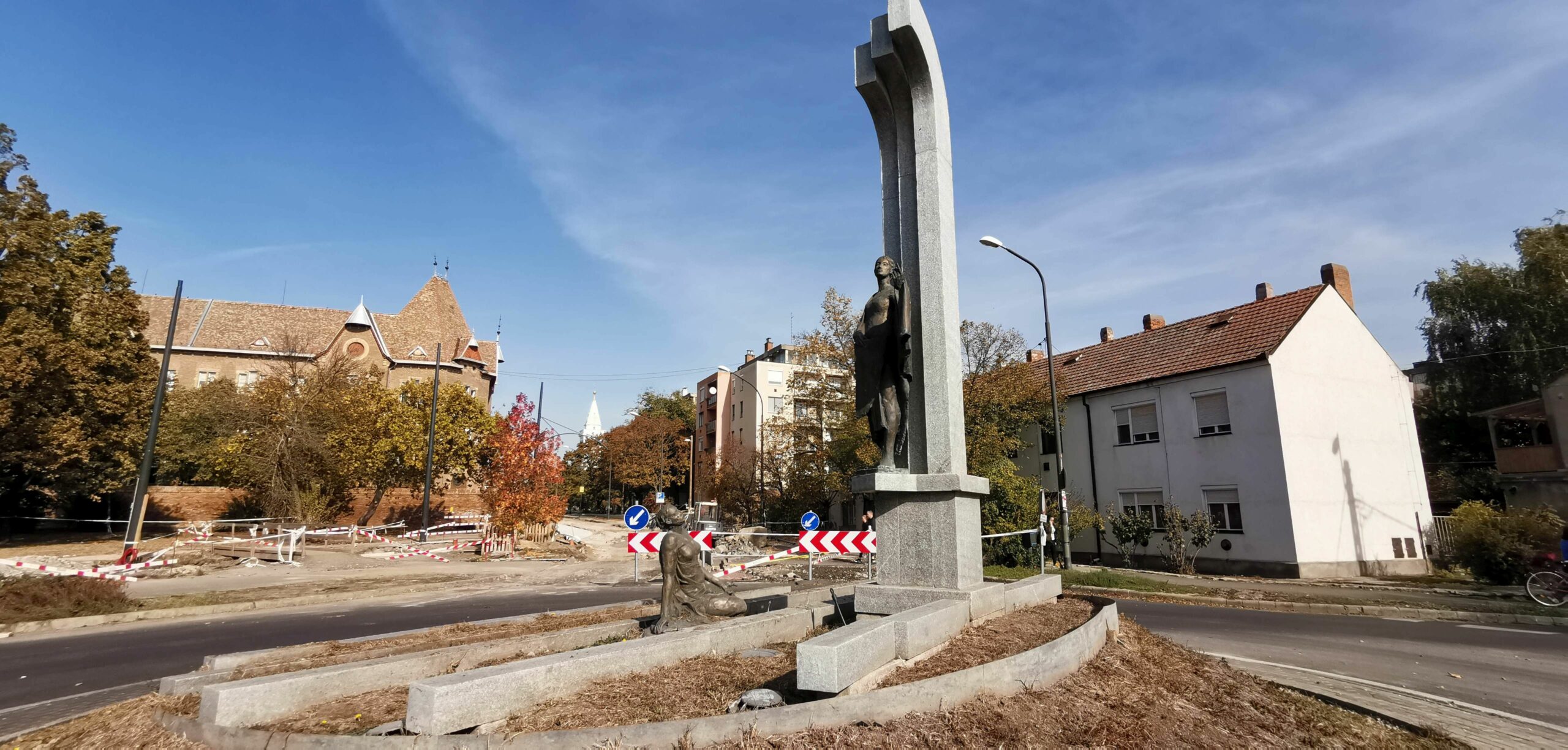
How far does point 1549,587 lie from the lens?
42.6 ft

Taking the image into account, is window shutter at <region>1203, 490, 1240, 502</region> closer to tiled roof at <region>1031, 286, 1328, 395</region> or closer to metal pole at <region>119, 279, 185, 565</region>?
tiled roof at <region>1031, 286, 1328, 395</region>

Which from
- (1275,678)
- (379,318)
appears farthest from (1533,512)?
(379,318)

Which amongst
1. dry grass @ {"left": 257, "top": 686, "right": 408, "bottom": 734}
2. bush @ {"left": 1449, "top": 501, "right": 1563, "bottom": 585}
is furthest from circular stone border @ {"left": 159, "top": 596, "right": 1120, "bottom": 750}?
bush @ {"left": 1449, "top": 501, "right": 1563, "bottom": 585}

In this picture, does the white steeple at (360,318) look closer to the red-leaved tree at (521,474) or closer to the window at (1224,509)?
the red-leaved tree at (521,474)

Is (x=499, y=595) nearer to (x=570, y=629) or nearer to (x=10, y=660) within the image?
(x=10, y=660)

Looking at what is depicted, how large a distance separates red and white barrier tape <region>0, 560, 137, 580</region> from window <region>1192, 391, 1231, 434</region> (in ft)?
93.4

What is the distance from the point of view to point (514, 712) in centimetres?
389

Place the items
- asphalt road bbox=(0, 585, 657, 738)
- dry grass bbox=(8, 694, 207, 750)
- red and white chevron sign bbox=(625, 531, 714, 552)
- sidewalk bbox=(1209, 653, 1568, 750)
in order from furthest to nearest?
red and white chevron sign bbox=(625, 531, 714, 552), asphalt road bbox=(0, 585, 657, 738), sidewalk bbox=(1209, 653, 1568, 750), dry grass bbox=(8, 694, 207, 750)

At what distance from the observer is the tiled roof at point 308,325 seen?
5338cm

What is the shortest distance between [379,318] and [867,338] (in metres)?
60.2

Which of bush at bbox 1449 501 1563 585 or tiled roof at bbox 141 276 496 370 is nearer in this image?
bush at bbox 1449 501 1563 585

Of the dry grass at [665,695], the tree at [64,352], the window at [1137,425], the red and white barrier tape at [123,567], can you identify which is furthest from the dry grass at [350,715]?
the tree at [64,352]

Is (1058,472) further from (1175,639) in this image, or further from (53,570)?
(53,570)

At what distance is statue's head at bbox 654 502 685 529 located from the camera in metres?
6.94
